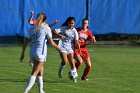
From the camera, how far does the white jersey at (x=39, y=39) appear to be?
517 inches

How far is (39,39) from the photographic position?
13.2 meters

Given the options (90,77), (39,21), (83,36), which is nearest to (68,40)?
(83,36)

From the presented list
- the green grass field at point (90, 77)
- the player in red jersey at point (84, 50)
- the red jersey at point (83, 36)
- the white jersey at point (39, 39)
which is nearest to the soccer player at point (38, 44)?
the white jersey at point (39, 39)

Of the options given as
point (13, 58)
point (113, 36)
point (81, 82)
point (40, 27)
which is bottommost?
point (113, 36)

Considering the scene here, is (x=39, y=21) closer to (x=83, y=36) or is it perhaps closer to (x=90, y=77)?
(x=83, y=36)

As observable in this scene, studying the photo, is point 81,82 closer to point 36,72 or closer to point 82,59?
point 82,59

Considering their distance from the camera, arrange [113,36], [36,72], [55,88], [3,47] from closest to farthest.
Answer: [36,72]
[55,88]
[3,47]
[113,36]

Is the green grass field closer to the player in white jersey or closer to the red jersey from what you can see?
the player in white jersey

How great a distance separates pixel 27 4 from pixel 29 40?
71.0ft

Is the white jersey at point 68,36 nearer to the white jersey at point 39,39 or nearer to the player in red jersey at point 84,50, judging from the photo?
the player in red jersey at point 84,50

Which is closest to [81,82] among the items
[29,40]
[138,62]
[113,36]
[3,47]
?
[29,40]

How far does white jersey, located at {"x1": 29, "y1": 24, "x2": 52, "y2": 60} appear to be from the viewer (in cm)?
1314

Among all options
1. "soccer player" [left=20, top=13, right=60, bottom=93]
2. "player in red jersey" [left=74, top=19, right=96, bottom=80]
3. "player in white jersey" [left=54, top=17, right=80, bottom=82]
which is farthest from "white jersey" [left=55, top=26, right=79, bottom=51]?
"soccer player" [left=20, top=13, right=60, bottom=93]

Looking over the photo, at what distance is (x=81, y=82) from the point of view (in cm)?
1691
